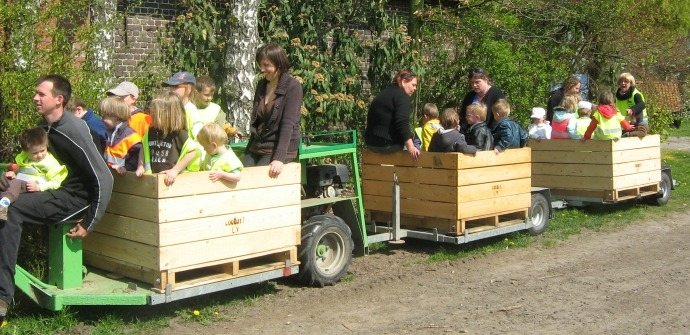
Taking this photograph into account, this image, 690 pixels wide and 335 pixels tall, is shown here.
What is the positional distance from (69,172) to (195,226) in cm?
97

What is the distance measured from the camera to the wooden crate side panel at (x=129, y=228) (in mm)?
5793

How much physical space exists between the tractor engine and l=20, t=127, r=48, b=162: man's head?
2528 millimetres

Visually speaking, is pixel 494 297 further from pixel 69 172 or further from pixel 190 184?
pixel 69 172

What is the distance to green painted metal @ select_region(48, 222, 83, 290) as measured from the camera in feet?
19.1

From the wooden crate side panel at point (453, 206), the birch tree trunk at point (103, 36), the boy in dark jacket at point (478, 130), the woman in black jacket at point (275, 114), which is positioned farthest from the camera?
the boy in dark jacket at point (478, 130)

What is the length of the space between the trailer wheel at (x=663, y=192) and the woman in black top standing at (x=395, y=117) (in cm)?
524

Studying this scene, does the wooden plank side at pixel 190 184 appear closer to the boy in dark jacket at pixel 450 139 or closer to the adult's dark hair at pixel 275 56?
the adult's dark hair at pixel 275 56

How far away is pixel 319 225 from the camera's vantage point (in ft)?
23.2

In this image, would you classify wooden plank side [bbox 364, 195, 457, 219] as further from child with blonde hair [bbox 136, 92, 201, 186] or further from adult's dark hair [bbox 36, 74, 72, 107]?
adult's dark hair [bbox 36, 74, 72, 107]

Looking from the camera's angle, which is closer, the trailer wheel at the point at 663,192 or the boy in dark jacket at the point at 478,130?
the boy in dark jacket at the point at 478,130

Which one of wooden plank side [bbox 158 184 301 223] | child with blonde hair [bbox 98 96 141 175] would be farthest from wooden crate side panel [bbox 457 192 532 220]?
child with blonde hair [bbox 98 96 141 175]

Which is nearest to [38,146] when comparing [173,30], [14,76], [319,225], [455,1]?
[14,76]

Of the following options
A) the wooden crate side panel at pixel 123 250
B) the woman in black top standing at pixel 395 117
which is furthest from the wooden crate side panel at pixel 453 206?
the wooden crate side panel at pixel 123 250

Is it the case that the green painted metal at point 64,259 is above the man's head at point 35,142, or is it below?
below
